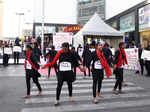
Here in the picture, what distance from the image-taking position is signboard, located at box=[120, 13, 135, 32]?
94.6ft

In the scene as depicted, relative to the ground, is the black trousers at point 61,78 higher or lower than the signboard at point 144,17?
lower

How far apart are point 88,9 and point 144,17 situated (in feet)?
124

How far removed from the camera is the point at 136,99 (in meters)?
5.86

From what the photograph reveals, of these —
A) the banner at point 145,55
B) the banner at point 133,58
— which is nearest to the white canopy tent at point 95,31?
the banner at point 133,58

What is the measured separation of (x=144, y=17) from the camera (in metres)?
24.6

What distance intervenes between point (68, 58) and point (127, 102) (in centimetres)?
Result: 226

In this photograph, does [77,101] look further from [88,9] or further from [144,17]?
[88,9]

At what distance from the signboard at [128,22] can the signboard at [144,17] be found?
2649mm

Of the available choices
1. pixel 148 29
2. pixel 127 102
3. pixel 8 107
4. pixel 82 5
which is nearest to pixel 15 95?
pixel 8 107

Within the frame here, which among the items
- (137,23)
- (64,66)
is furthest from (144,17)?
(64,66)

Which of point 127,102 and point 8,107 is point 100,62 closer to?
point 127,102

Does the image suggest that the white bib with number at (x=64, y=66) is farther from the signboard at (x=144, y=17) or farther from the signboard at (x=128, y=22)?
the signboard at (x=128, y=22)

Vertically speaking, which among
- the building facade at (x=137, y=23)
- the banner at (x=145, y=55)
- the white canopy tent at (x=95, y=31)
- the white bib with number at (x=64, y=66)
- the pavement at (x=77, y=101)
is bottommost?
the pavement at (x=77, y=101)

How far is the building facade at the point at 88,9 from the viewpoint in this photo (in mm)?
56394
